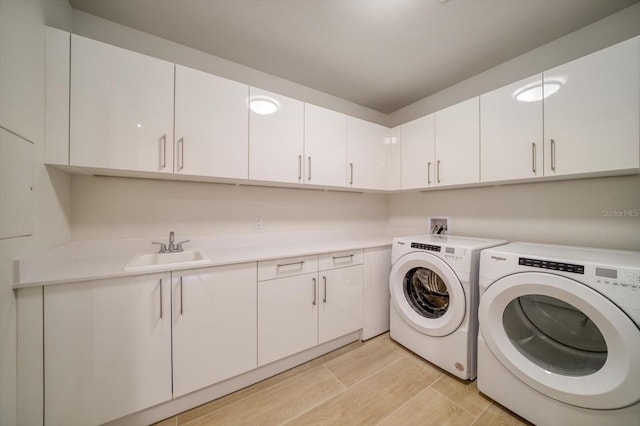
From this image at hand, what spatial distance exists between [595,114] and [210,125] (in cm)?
234

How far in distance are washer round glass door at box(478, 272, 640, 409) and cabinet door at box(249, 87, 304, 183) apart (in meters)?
1.62

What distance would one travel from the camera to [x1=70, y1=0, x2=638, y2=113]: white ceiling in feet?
4.66

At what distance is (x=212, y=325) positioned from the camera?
4.50 ft

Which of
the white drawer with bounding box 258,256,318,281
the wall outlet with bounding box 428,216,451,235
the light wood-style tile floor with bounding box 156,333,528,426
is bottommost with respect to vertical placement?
Result: the light wood-style tile floor with bounding box 156,333,528,426

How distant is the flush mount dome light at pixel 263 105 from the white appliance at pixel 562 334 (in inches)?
70.9

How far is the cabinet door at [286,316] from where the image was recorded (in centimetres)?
154

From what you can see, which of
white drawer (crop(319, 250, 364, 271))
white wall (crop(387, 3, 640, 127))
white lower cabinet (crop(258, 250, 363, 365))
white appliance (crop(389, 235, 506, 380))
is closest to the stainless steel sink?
white lower cabinet (crop(258, 250, 363, 365))

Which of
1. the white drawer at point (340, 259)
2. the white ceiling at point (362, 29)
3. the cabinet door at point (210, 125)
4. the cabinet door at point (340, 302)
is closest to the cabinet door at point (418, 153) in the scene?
the white ceiling at point (362, 29)

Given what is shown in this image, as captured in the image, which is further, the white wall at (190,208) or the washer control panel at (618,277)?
the white wall at (190,208)

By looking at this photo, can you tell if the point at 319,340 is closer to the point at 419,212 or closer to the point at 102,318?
the point at 102,318

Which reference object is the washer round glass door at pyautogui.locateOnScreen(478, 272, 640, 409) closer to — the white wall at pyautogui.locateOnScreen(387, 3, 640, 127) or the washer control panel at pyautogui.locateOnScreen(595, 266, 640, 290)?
the washer control panel at pyautogui.locateOnScreen(595, 266, 640, 290)

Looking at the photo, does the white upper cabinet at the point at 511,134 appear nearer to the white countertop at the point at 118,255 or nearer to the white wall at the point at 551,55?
the white wall at the point at 551,55

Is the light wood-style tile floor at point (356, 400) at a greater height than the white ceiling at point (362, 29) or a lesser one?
lesser

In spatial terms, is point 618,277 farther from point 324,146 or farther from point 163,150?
point 163,150
